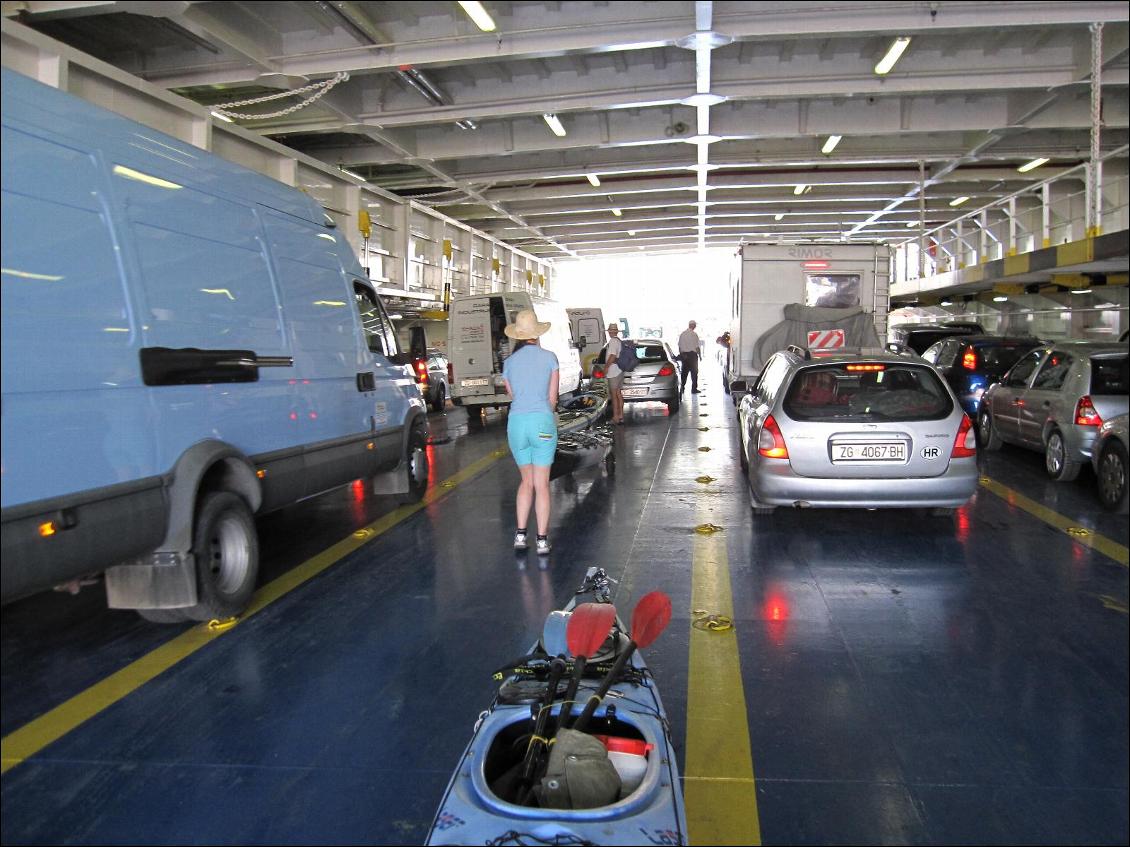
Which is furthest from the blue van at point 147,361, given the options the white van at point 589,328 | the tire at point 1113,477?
the white van at point 589,328

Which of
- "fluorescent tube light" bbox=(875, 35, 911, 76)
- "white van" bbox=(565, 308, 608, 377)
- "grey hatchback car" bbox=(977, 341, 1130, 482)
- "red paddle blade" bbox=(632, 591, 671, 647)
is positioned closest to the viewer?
"red paddle blade" bbox=(632, 591, 671, 647)

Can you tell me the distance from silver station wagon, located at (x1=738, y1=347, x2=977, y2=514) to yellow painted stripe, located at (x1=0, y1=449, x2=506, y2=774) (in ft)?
11.8

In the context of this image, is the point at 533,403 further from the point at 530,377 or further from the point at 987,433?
the point at 987,433

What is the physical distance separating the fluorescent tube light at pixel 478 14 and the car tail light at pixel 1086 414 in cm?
752

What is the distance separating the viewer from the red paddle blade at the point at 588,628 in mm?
2814

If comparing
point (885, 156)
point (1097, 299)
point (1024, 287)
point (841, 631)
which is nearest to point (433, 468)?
point (841, 631)

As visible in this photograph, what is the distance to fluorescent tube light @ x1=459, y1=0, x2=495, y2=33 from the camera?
29.0 feet

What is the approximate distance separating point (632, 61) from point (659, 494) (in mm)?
7161

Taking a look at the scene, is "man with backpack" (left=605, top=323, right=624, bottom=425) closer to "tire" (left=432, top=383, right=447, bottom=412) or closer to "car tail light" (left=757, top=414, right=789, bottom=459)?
"tire" (left=432, top=383, right=447, bottom=412)

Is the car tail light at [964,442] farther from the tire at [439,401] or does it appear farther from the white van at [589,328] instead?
the white van at [589,328]

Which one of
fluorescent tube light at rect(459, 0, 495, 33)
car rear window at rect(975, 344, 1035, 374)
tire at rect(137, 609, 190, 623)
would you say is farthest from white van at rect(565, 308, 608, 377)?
tire at rect(137, 609, 190, 623)

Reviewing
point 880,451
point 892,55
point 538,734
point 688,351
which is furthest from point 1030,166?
point 538,734

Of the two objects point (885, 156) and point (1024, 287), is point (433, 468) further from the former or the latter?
point (1024, 287)

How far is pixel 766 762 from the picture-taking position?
319cm
